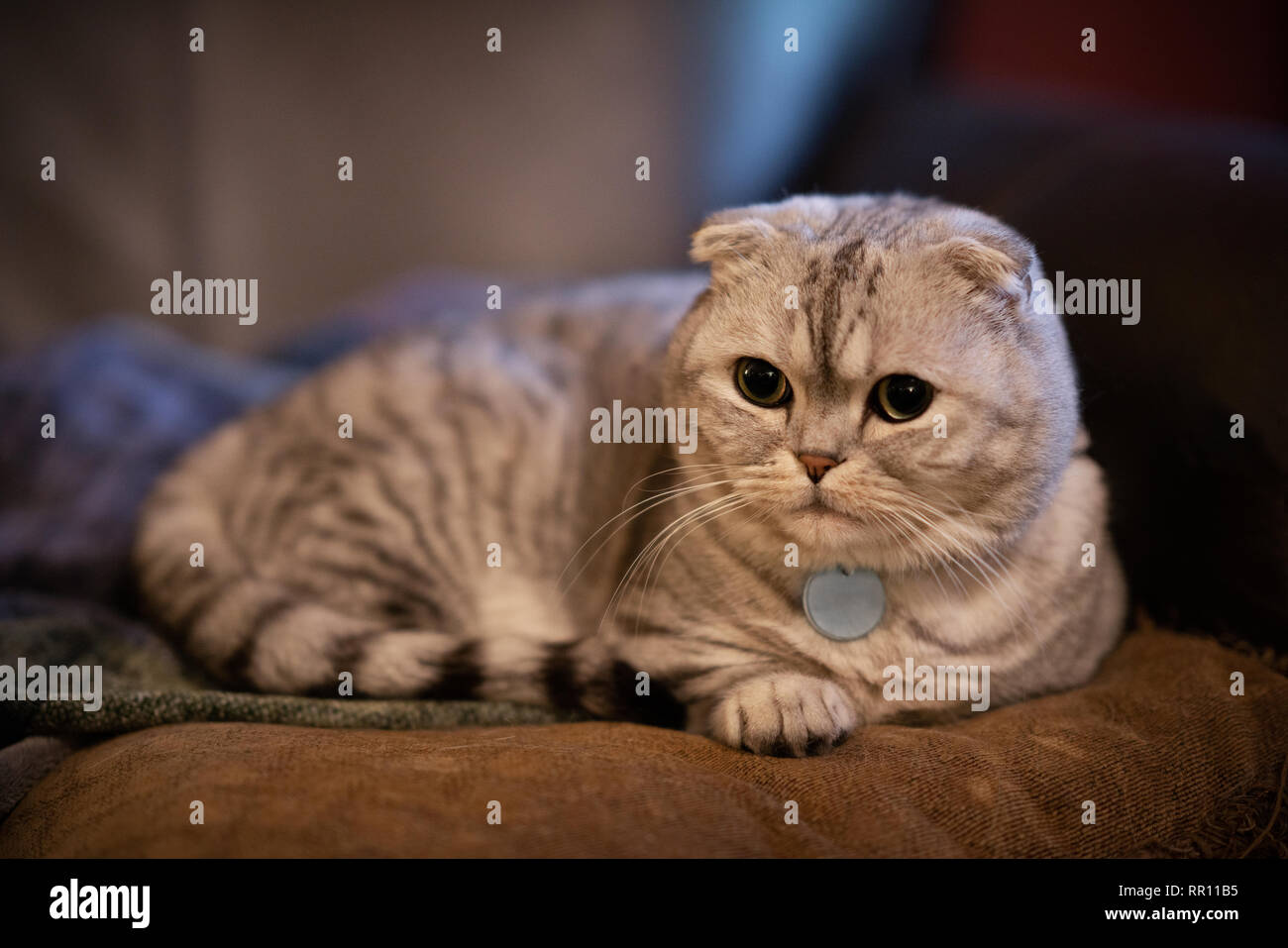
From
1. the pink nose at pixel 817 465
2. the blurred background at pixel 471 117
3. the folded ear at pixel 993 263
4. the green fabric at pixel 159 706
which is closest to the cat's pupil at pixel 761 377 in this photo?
the pink nose at pixel 817 465

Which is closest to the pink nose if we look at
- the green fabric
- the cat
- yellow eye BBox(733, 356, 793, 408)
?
the cat

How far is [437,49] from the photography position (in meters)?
2.96

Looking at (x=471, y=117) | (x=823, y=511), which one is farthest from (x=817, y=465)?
(x=471, y=117)

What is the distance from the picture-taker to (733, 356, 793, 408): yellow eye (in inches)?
46.0

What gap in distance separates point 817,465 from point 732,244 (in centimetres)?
34

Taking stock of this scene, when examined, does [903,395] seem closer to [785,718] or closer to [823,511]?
[823,511]

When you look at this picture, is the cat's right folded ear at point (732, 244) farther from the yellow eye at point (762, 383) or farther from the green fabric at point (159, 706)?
the green fabric at point (159, 706)

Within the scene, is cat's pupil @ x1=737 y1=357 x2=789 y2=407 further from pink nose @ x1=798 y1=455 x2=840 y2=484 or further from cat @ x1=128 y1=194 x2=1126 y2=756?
pink nose @ x1=798 y1=455 x2=840 y2=484

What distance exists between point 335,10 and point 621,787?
285cm

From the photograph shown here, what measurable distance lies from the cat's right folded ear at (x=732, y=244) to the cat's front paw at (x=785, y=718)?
56 cm

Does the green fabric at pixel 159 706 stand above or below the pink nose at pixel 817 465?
below

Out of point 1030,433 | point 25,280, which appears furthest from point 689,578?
point 25,280

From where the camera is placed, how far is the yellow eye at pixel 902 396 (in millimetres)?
1091
